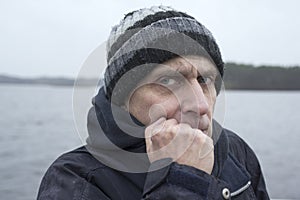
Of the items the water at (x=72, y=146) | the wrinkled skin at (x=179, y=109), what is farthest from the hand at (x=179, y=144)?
the water at (x=72, y=146)

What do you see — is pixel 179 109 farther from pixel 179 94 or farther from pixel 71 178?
pixel 71 178

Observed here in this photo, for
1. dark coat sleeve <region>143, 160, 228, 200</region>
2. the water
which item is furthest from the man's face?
the water

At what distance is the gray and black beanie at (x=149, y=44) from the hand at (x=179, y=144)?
157 mm

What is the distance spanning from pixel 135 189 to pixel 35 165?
5234 millimetres

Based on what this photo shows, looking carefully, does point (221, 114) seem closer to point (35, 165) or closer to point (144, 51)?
point (144, 51)

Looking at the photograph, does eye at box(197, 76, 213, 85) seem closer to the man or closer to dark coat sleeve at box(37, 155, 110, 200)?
the man

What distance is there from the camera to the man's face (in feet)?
3.08

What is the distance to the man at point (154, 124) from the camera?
90cm

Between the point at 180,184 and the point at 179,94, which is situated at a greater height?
the point at 179,94

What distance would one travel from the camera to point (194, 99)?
95 centimetres

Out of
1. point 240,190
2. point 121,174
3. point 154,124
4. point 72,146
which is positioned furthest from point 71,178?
point 72,146

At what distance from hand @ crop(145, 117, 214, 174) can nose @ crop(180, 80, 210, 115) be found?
45 millimetres

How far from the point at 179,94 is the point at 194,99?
0.14 feet

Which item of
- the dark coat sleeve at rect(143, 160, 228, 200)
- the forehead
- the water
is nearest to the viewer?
the dark coat sleeve at rect(143, 160, 228, 200)
